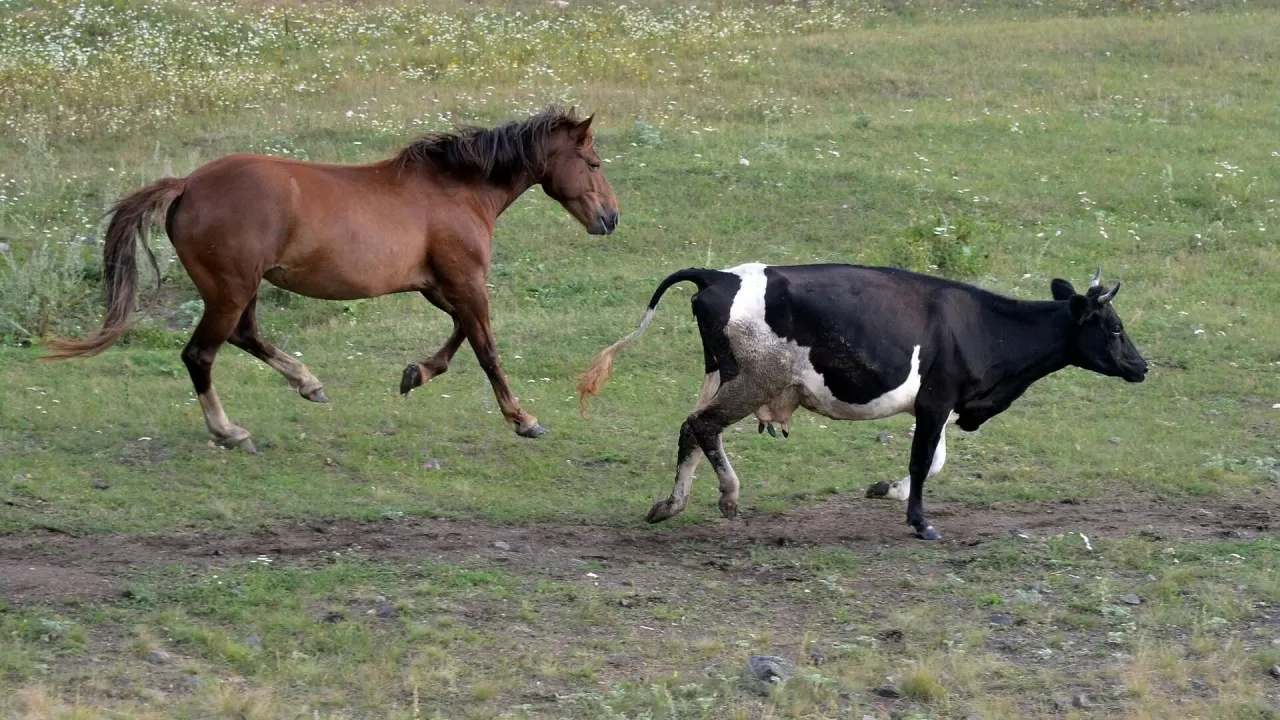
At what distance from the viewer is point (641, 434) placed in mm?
10555

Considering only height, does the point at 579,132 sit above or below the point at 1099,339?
above

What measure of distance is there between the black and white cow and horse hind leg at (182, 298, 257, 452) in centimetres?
218

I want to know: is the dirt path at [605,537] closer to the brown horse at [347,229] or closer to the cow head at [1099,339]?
the cow head at [1099,339]

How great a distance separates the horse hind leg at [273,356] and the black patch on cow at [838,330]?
3.23 m

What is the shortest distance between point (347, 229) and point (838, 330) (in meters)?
3.06

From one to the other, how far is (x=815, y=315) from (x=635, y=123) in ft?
32.7

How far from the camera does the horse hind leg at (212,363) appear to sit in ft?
30.4

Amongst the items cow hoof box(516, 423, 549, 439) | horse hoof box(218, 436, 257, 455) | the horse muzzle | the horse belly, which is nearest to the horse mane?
the horse muzzle

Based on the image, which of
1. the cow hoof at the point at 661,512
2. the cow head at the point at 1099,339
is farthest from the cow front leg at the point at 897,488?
the cow hoof at the point at 661,512

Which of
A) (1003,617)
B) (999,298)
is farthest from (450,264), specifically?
(1003,617)

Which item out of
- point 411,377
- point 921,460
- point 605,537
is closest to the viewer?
point 605,537

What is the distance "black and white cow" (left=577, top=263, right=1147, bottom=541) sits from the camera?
28.2 ft

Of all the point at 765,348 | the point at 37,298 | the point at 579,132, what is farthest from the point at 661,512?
the point at 37,298

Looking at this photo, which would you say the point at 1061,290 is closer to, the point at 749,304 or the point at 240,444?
the point at 749,304
